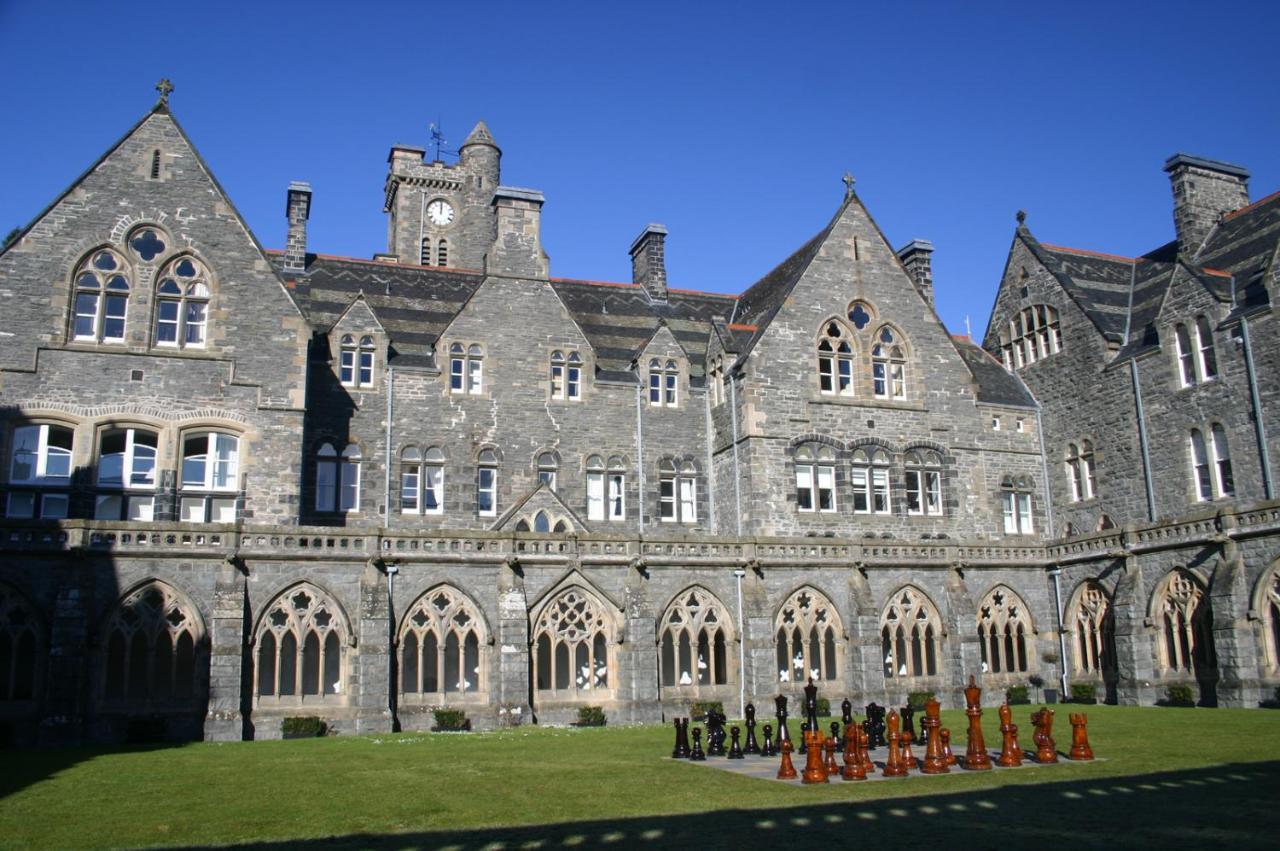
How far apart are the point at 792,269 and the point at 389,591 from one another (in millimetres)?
20318

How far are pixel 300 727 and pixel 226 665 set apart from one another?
2.15 meters

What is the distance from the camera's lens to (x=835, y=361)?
1469 inches

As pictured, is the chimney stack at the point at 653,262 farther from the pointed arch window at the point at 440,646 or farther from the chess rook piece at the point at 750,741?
the chess rook piece at the point at 750,741

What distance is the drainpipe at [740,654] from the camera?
29000mm

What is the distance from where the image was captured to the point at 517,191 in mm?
36719

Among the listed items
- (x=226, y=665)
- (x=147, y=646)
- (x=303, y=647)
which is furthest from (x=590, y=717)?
(x=147, y=646)

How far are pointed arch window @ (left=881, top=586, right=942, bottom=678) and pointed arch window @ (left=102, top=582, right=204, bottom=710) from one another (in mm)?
18293

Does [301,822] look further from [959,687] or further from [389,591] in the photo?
[959,687]

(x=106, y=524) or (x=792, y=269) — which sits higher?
(x=792, y=269)

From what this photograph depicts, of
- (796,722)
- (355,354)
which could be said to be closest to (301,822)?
(796,722)

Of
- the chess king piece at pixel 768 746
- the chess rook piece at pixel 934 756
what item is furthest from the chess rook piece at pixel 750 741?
the chess rook piece at pixel 934 756

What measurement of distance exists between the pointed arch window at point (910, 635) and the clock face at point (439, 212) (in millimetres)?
34293

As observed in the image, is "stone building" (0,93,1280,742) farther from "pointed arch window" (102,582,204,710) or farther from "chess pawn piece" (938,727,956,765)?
"chess pawn piece" (938,727,956,765)

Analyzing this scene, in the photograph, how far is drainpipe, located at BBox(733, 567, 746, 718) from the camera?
2900cm
